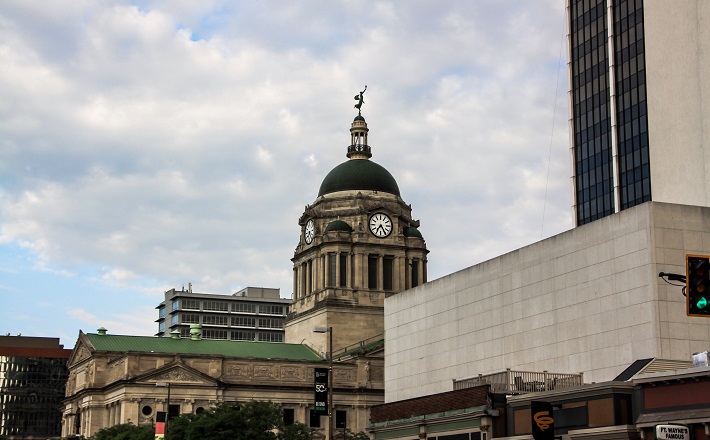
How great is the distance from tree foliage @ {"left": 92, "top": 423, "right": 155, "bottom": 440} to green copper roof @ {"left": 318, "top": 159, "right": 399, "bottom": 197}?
58.5 metres

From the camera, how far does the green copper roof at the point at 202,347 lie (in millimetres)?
142250

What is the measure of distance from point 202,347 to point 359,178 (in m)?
32.4

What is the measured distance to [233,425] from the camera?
8631 cm

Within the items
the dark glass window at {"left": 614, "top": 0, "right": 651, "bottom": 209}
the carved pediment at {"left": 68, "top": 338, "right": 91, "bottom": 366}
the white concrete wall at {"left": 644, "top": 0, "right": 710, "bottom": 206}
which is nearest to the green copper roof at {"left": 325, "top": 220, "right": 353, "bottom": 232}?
the carved pediment at {"left": 68, "top": 338, "right": 91, "bottom": 366}

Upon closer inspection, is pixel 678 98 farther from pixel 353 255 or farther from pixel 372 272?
pixel 372 272

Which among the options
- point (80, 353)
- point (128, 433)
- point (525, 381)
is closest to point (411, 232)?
point (80, 353)

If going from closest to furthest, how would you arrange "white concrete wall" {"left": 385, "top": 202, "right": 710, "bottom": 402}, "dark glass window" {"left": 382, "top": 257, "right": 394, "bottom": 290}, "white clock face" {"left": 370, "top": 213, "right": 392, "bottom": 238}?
"white concrete wall" {"left": 385, "top": 202, "right": 710, "bottom": 402}
"dark glass window" {"left": 382, "top": 257, "right": 394, "bottom": 290}
"white clock face" {"left": 370, "top": 213, "right": 392, "bottom": 238}

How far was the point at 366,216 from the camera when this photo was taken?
6216 inches

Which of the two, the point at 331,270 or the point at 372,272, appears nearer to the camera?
the point at 331,270

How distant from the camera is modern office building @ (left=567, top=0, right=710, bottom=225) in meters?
97.4

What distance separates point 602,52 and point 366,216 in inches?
2131

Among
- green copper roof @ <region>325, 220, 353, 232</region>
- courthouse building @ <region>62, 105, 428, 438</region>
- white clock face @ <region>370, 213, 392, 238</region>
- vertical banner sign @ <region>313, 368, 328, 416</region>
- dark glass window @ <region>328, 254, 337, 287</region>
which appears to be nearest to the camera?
vertical banner sign @ <region>313, 368, 328, 416</region>

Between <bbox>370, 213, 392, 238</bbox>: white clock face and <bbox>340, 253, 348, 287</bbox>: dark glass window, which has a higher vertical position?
<bbox>370, 213, 392, 238</bbox>: white clock face

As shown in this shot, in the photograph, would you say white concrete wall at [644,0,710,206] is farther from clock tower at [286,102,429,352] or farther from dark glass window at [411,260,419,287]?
dark glass window at [411,260,419,287]
